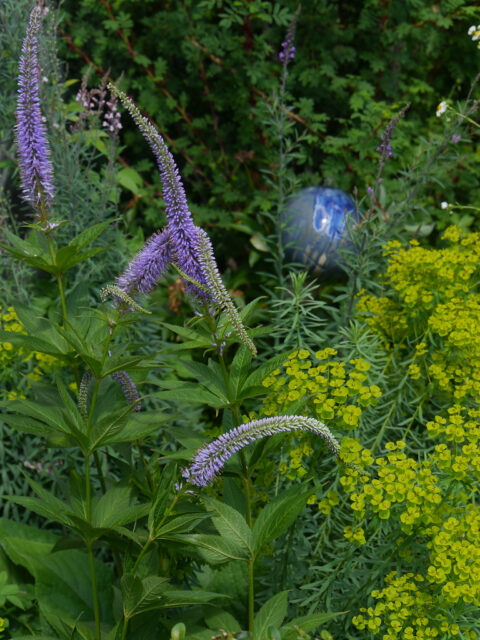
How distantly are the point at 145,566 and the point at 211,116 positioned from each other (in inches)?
146

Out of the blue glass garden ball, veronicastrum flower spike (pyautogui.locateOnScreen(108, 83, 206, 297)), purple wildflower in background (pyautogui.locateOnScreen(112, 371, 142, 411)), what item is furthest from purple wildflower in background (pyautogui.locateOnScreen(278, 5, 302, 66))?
purple wildflower in background (pyautogui.locateOnScreen(112, 371, 142, 411))

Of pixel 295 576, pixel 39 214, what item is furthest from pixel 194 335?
pixel 295 576

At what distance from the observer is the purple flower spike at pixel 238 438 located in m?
1.53

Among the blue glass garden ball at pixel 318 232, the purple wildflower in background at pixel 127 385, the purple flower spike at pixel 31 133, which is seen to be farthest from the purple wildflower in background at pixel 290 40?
the purple wildflower in background at pixel 127 385

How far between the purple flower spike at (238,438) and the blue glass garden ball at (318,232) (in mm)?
2358

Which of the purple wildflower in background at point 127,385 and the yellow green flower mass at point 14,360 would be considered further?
the yellow green flower mass at point 14,360

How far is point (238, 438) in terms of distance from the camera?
1561 millimetres

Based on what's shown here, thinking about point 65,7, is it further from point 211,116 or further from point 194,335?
point 194,335

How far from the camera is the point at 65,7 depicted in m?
4.83

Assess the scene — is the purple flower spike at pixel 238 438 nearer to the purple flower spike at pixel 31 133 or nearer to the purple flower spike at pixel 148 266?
the purple flower spike at pixel 148 266

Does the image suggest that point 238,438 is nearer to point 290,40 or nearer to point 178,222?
point 178,222

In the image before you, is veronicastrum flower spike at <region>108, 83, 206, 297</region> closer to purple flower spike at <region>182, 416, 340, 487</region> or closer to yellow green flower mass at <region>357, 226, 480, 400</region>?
purple flower spike at <region>182, 416, 340, 487</region>

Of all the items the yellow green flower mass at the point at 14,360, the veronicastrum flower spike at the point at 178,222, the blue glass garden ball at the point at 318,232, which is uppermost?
the veronicastrum flower spike at the point at 178,222

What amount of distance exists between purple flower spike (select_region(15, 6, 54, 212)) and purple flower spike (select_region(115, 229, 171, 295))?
348 mm
